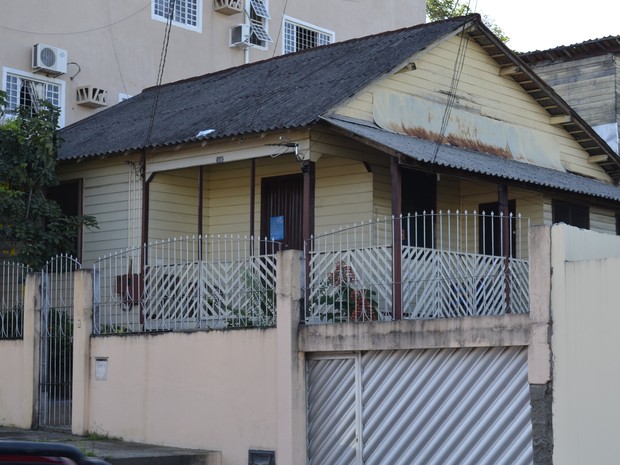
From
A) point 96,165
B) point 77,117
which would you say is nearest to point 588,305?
point 96,165

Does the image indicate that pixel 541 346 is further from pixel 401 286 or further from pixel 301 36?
pixel 301 36

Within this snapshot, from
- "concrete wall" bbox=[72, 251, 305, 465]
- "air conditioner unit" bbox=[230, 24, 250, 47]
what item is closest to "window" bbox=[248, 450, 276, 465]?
"concrete wall" bbox=[72, 251, 305, 465]

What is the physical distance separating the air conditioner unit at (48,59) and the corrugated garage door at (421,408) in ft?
40.9

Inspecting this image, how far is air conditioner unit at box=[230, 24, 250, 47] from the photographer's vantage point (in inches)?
1029

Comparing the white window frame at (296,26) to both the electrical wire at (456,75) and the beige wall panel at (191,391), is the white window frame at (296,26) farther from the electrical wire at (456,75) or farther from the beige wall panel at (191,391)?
the beige wall panel at (191,391)

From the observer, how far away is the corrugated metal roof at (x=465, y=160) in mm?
14008

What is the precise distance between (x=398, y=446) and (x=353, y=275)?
80.7 inches

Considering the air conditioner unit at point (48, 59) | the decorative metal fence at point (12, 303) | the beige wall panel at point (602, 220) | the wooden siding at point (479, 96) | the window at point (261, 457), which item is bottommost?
the window at point (261, 457)

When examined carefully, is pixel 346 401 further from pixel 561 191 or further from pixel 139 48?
pixel 139 48

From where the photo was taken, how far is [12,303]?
1557 centimetres

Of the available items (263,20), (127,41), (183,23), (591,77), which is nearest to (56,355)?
(127,41)

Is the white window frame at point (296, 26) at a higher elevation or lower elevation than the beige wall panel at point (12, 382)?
higher

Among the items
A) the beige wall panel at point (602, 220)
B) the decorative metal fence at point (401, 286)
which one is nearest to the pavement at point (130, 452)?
the decorative metal fence at point (401, 286)

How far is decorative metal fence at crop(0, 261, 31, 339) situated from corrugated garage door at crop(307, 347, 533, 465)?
16.9 ft
